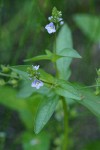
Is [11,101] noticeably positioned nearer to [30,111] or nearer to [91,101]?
[30,111]

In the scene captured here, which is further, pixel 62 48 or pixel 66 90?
pixel 62 48

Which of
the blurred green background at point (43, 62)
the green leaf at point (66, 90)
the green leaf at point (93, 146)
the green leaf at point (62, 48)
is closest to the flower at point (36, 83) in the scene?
the green leaf at point (66, 90)

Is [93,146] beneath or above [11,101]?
beneath

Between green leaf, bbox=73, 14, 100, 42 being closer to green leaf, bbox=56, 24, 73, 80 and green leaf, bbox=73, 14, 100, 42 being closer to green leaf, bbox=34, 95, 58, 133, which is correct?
green leaf, bbox=56, 24, 73, 80

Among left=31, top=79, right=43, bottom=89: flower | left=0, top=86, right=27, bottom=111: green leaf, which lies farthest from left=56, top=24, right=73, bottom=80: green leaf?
left=0, top=86, right=27, bottom=111: green leaf

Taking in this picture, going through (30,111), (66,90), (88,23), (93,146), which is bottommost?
(93,146)

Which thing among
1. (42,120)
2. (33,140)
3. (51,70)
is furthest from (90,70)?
(42,120)

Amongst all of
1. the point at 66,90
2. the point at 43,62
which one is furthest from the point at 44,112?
the point at 43,62

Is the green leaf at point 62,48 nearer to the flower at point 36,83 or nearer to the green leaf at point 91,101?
the green leaf at point 91,101
